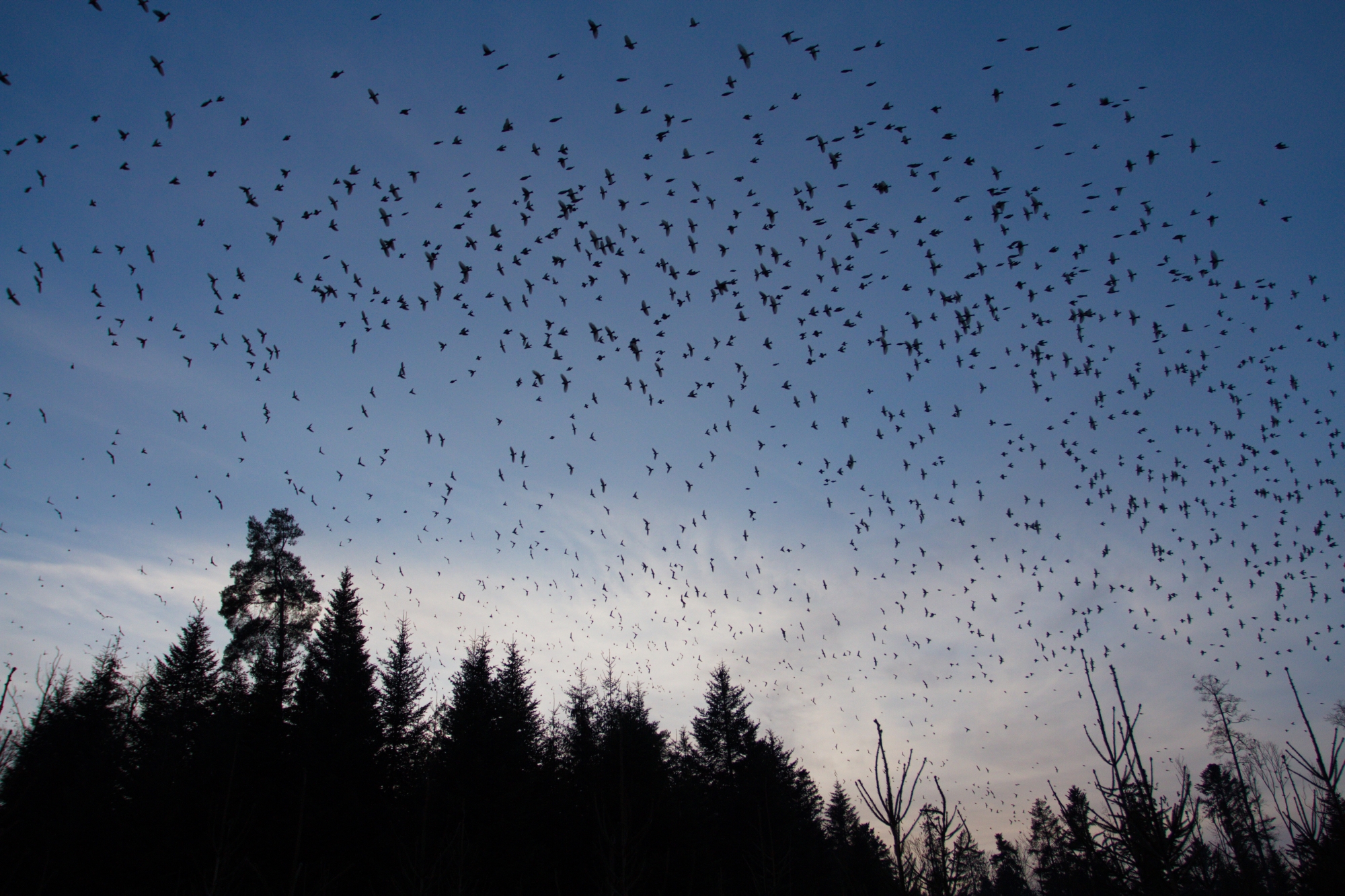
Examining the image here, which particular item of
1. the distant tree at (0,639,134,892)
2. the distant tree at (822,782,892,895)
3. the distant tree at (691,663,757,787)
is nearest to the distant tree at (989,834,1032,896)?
the distant tree at (822,782,892,895)

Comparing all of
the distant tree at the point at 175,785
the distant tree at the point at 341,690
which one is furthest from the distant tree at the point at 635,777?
the distant tree at the point at 175,785

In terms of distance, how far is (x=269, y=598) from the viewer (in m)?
33.7

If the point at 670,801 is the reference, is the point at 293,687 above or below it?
above

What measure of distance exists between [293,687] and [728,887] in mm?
18596

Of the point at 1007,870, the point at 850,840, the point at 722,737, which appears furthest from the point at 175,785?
the point at 1007,870

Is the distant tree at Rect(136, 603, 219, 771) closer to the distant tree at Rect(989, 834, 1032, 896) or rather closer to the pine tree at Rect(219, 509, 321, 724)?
the pine tree at Rect(219, 509, 321, 724)

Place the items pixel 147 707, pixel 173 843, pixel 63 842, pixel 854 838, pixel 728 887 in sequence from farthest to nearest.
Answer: pixel 854 838, pixel 147 707, pixel 728 887, pixel 63 842, pixel 173 843

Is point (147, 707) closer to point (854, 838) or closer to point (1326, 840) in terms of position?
point (1326, 840)

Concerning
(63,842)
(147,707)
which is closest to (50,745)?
(147,707)

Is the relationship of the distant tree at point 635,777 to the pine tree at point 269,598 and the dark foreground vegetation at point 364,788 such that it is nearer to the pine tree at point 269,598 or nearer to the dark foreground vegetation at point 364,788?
the dark foreground vegetation at point 364,788

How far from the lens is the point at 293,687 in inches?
1015

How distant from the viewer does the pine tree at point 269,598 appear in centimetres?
3288

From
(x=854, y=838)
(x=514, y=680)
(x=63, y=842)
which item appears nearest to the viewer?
(x=63, y=842)

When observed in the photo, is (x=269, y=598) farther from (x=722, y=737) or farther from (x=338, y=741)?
(x=722, y=737)
